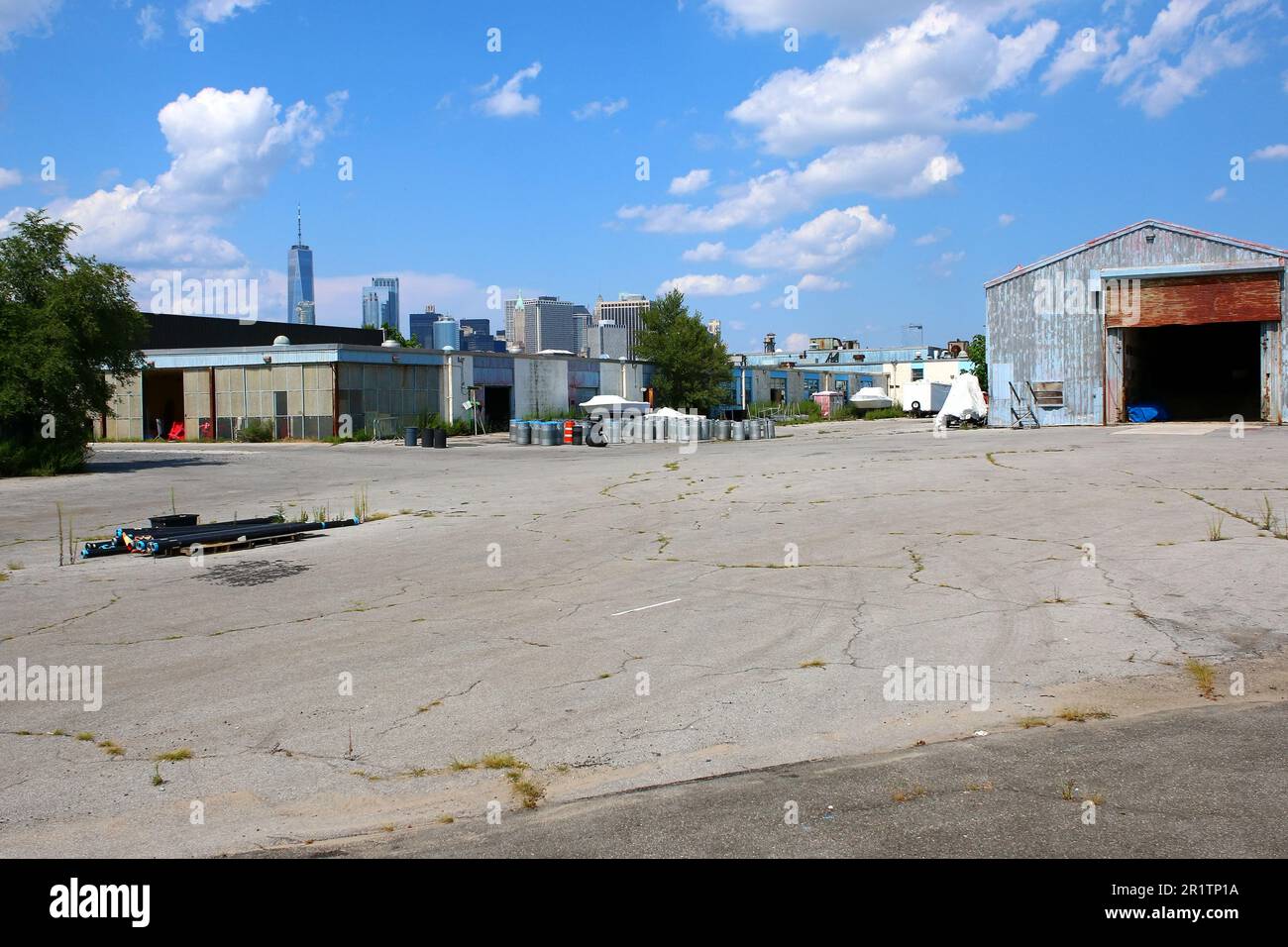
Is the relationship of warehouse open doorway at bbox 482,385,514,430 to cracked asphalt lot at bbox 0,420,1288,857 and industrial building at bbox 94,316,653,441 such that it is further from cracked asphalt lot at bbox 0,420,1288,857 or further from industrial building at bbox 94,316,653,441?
cracked asphalt lot at bbox 0,420,1288,857

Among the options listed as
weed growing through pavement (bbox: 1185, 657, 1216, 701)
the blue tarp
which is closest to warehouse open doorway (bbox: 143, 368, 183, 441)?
the blue tarp

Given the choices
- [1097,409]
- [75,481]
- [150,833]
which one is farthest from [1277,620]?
[1097,409]

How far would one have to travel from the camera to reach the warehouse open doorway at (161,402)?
6000 centimetres

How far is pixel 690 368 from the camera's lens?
254 feet

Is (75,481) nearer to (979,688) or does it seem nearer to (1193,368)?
(979,688)

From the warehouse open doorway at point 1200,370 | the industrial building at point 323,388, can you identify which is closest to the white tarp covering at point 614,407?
the industrial building at point 323,388

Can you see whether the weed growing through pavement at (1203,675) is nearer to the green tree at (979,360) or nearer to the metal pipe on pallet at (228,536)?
the metal pipe on pallet at (228,536)

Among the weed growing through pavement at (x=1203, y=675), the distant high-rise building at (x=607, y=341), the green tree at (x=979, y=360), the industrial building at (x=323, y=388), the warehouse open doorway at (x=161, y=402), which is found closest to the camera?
the weed growing through pavement at (x=1203, y=675)

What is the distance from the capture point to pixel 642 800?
5.91m

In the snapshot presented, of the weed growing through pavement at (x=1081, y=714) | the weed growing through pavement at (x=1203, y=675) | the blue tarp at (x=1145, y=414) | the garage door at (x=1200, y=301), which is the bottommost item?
the weed growing through pavement at (x=1081, y=714)

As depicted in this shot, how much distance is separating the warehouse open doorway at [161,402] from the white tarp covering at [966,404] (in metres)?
44.1

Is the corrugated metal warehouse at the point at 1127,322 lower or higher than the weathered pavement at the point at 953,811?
higher

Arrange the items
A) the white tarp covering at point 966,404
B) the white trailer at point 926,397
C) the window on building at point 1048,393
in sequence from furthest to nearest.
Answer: the white trailer at point 926,397 → the white tarp covering at point 966,404 → the window on building at point 1048,393

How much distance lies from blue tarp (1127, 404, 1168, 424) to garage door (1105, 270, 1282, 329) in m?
3.63
